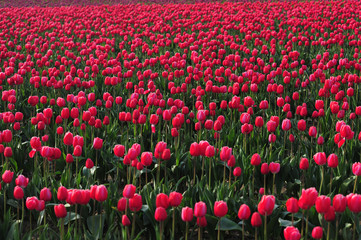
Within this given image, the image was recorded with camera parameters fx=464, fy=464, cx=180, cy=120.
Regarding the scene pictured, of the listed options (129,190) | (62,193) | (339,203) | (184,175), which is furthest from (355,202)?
(184,175)

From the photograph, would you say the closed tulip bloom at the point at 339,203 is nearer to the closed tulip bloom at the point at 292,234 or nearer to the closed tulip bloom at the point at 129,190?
the closed tulip bloom at the point at 292,234

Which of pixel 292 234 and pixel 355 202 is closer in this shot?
pixel 292 234

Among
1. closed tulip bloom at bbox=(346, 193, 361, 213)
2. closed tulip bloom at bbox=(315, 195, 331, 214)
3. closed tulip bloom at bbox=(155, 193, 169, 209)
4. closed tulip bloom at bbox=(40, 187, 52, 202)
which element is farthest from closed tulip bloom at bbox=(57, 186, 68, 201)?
closed tulip bloom at bbox=(346, 193, 361, 213)

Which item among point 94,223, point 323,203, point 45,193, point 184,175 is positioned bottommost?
point 184,175

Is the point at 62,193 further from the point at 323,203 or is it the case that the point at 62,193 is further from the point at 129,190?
the point at 323,203

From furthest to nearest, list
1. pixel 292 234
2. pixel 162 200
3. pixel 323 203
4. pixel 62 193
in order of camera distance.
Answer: pixel 62 193 → pixel 162 200 → pixel 323 203 → pixel 292 234

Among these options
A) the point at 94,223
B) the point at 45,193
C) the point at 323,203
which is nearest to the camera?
the point at 323,203

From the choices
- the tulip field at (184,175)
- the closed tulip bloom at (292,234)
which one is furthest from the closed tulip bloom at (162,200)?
the closed tulip bloom at (292,234)

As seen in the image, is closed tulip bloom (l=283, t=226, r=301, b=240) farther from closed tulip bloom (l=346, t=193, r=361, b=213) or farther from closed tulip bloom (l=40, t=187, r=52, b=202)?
closed tulip bloom (l=40, t=187, r=52, b=202)

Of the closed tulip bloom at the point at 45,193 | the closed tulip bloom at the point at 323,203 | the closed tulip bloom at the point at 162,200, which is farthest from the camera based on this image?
the closed tulip bloom at the point at 45,193

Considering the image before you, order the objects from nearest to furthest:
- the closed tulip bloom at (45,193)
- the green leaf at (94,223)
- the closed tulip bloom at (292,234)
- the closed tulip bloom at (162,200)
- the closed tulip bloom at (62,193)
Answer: the closed tulip bloom at (292,234) → the closed tulip bloom at (162,200) → the closed tulip bloom at (62,193) → the closed tulip bloom at (45,193) → the green leaf at (94,223)

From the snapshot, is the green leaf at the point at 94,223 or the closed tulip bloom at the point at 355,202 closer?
the closed tulip bloom at the point at 355,202

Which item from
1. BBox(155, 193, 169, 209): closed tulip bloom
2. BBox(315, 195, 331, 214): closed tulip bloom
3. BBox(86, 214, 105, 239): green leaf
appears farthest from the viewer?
BBox(86, 214, 105, 239): green leaf

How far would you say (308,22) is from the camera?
11.4 m
